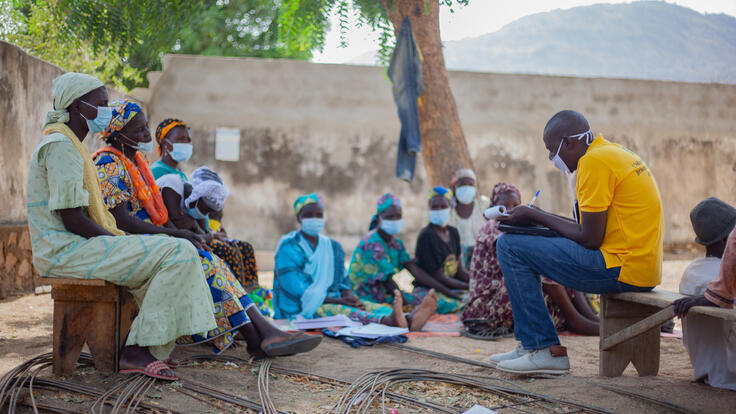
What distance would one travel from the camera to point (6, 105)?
634cm

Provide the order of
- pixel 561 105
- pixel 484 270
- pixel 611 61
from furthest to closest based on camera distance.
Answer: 1. pixel 611 61
2. pixel 561 105
3. pixel 484 270

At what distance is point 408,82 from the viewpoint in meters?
8.28

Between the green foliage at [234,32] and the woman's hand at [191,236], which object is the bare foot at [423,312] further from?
the green foliage at [234,32]

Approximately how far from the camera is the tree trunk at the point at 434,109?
844cm

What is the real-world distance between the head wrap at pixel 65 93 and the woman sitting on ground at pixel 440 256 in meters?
3.88

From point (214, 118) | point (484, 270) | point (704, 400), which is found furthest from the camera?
point (214, 118)

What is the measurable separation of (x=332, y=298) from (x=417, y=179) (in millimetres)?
6529

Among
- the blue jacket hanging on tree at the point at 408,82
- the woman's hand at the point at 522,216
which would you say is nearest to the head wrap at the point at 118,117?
the woman's hand at the point at 522,216

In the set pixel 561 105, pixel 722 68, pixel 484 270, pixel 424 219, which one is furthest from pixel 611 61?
pixel 484 270

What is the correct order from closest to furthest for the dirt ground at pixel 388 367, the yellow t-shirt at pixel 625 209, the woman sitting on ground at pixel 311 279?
the dirt ground at pixel 388 367, the yellow t-shirt at pixel 625 209, the woman sitting on ground at pixel 311 279

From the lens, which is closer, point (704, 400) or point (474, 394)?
point (704, 400)

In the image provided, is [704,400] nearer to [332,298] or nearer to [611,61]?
[332,298]

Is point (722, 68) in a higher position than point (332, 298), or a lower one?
higher

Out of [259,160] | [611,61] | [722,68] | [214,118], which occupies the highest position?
[611,61]
